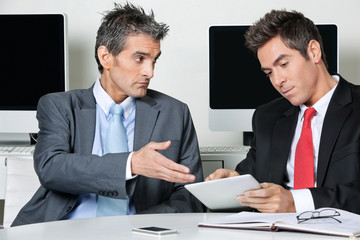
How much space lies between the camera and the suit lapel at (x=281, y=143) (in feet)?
6.84

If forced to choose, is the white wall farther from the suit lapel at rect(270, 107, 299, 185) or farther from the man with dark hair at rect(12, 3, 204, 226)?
the suit lapel at rect(270, 107, 299, 185)

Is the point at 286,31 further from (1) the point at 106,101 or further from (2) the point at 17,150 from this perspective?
(2) the point at 17,150

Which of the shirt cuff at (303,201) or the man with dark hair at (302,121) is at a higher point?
A: the man with dark hair at (302,121)

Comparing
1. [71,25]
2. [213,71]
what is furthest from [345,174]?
[71,25]

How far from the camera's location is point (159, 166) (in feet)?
5.39

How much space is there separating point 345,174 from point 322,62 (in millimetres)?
461

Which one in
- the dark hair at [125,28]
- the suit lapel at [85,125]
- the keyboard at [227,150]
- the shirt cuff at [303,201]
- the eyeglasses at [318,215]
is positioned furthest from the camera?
the keyboard at [227,150]

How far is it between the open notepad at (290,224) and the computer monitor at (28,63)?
1.80m

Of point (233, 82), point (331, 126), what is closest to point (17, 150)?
point (233, 82)

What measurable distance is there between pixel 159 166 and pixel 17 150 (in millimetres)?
1358

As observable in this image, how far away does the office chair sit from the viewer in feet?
7.41

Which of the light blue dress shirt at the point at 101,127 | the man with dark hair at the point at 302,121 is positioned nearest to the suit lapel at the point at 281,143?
the man with dark hair at the point at 302,121

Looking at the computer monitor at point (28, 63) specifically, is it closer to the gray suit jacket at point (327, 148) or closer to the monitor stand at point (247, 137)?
the monitor stand at point (247, 137)

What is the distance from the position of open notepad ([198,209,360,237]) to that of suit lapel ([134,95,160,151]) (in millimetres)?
759
